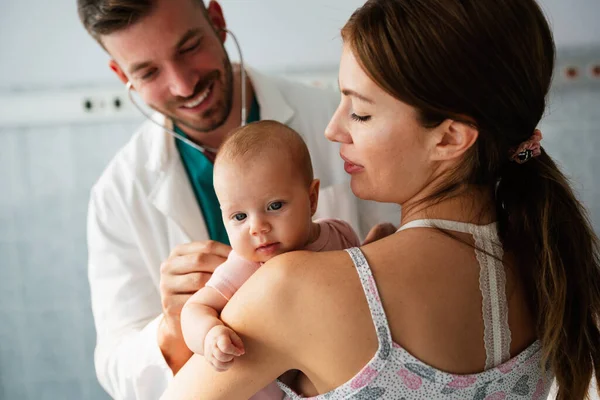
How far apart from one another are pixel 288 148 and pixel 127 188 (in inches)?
30.8

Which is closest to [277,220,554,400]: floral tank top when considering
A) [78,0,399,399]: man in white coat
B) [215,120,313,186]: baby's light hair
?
[215,120,313,186]: baby's light hair

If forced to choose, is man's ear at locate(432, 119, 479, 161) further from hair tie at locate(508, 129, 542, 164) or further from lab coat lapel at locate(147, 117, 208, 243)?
lab coat lapel at locate(147, 117, 208, 243)

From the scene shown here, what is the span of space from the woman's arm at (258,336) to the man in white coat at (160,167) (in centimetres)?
49

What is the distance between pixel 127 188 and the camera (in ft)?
5.50

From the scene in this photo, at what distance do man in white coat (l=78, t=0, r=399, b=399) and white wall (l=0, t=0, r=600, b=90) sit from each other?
0.59 metres

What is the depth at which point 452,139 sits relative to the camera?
36.1 inches

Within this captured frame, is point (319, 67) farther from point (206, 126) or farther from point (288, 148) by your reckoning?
point (288, 148)

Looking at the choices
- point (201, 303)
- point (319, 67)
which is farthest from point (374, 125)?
point (319, 67)

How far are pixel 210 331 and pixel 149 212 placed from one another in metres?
0.85

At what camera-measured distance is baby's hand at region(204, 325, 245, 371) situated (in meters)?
0.83

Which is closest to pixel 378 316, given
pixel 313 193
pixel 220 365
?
pixel 220 365

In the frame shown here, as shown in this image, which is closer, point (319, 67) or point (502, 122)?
point (502, 122)

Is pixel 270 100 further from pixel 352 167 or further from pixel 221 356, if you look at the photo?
pixel 221 356

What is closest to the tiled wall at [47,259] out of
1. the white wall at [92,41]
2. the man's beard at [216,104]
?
the white wall at [92,41]
